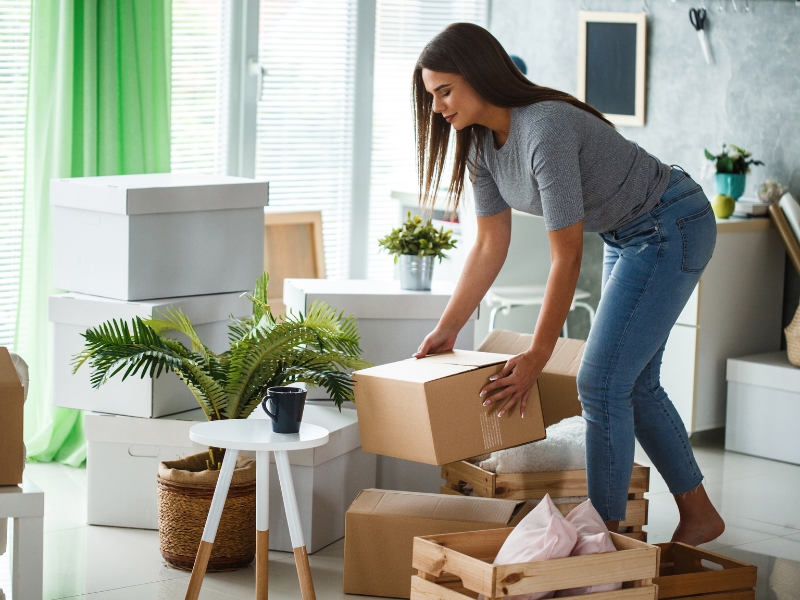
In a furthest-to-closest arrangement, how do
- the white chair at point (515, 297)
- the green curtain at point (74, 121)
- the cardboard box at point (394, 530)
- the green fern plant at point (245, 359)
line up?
1. the white chair at point (515, 297)
2. the green curtain at point (74, 121)
3. the green fern plant at point (245, 359)
4. the cardboard box at point (394, 530)

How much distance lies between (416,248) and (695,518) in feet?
3.35

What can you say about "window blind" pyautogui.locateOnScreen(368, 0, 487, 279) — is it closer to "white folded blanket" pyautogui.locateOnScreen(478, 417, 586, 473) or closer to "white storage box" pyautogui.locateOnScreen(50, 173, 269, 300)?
"white storage box" pyautogui.locateOnScreen(50, 173, 269, 300)

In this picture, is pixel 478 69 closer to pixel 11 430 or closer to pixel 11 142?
pixel 11 430

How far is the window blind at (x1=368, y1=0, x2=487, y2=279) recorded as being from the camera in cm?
439

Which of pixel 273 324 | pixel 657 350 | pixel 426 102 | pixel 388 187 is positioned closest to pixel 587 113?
pixel 426 102

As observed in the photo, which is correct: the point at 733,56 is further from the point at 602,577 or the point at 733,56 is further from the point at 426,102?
the point at 602,577

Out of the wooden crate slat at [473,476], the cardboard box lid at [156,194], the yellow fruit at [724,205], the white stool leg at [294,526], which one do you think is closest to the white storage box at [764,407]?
the yellow fruit at [724,205]

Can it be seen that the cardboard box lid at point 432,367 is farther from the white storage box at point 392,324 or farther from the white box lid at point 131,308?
the white box lid at point 131,308

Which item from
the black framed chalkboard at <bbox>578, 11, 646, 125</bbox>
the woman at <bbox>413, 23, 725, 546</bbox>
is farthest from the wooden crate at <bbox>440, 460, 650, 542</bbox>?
the black framed chalkboard at <bbox>578, 11, 646, 125</bbox>

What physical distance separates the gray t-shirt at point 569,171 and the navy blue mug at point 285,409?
1.88 ft

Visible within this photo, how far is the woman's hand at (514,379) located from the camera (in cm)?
196

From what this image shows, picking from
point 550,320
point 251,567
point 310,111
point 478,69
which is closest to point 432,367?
point 550,320

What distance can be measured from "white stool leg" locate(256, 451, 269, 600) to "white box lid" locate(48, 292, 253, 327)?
2.22 ft

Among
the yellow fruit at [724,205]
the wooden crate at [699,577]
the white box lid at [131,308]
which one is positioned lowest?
the wooden crate at [699,577]
